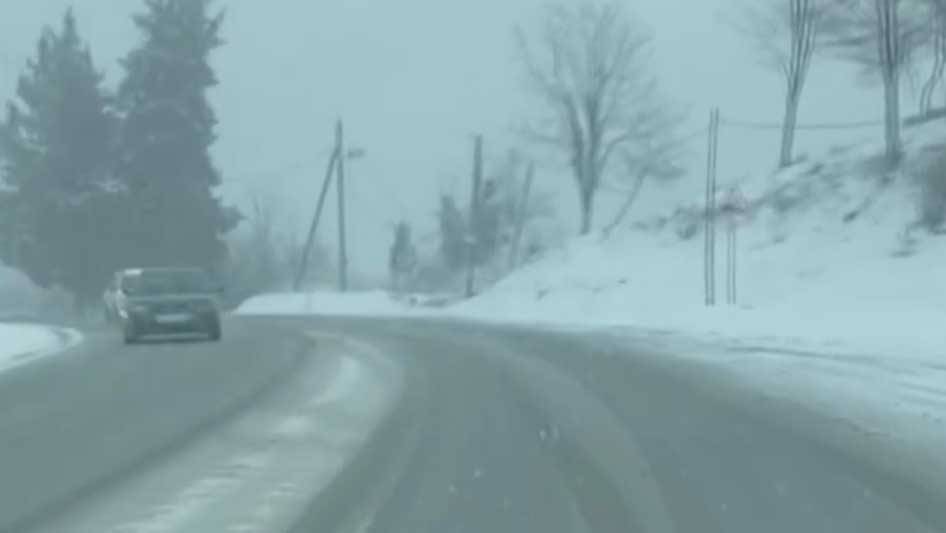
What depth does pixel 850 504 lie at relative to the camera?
556 inches

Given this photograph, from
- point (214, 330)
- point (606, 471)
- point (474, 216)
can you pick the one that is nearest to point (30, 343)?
point (214, 330)

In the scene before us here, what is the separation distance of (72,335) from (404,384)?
78.7 ft

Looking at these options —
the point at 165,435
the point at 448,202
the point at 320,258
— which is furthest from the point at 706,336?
the point at 320,258

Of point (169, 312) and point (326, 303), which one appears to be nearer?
point (169, 312)

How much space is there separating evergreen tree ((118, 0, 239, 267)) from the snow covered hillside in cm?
1234

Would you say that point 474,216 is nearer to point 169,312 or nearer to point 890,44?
point 890,44

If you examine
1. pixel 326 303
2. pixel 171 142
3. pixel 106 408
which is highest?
pixel 171 142

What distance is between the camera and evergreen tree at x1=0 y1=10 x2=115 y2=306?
84.9m

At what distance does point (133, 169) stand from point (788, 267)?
3117cm

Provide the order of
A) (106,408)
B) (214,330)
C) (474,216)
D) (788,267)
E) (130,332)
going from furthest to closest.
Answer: (474,216) < (788,267) < (214,330) < (130,332) < (106,408)

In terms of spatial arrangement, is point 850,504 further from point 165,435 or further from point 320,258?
point 320,258

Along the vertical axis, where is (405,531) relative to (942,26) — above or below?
below

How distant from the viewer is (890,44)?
66.3 meters

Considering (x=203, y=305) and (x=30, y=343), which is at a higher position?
(x=203, y=305)
